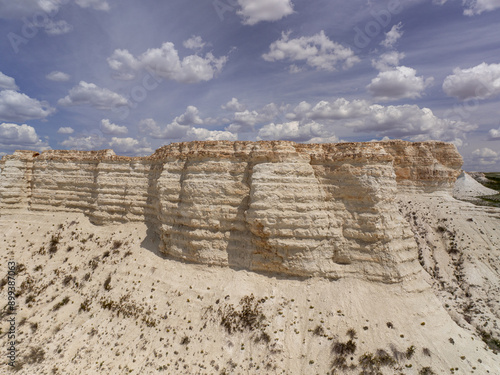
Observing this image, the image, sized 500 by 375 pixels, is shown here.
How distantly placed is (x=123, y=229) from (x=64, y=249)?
24.0 ft

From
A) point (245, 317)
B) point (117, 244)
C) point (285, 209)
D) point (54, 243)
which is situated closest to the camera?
point (245, 317)

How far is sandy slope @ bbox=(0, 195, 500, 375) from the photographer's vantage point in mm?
17766

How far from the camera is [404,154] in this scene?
37.1m

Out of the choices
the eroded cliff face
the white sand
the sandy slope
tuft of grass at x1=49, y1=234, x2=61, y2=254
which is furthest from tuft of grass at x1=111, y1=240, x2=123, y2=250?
the white sand

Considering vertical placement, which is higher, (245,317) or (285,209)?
(285,209)

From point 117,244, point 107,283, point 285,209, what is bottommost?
point 107,283

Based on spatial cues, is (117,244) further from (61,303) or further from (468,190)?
(468,190)

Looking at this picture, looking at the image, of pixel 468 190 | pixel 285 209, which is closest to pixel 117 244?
pixel 285 209

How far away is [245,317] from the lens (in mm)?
19875

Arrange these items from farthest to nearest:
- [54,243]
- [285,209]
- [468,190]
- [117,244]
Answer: [468,190], [54,243], [117,244], [285,209]

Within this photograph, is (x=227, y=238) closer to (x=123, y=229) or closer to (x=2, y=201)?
(x=123, y=229)

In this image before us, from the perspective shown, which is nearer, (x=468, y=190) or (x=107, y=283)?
(x=107, y=283)

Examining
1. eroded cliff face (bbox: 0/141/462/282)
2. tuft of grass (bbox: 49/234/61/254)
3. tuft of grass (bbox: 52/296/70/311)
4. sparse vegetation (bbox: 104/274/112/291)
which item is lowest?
tuft of grass (bbox: 52/296/70/311)

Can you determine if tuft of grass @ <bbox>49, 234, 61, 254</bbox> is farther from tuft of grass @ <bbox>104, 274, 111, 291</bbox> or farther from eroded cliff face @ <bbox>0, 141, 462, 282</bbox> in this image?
eroded cliff face @ <bbox>0, 141, 462, 282</bbox>
